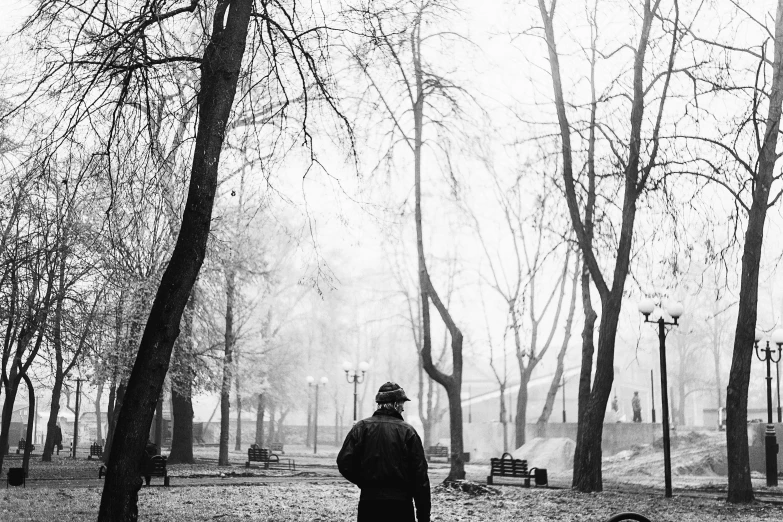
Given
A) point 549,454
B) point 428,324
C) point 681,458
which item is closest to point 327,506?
point 428,324

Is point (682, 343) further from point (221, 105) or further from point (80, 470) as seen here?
point (221, 105)

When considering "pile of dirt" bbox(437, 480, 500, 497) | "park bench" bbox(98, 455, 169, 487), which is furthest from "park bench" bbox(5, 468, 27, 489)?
"pile of dirt" bbox(437, 480, 500, 497)

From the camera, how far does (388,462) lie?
20.2ft

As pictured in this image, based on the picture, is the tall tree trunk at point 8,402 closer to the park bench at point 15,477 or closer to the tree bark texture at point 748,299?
the park bench at point 15,477

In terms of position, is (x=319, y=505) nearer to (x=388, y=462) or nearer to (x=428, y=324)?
(x=428, y=324)

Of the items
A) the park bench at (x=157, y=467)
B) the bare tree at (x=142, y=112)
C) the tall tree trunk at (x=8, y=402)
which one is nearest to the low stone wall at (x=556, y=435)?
the park bench at (x=157, y=467)

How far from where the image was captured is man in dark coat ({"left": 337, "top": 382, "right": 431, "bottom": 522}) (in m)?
6.16

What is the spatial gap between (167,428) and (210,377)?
21078 millimetres

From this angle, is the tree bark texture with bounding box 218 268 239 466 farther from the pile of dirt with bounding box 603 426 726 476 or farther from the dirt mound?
the dirt mound

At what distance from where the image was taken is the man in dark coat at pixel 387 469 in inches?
242

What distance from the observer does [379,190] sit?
21.2 meters

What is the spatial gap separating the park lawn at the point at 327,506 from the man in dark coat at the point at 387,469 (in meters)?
6.71

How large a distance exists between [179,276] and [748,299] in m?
10.9

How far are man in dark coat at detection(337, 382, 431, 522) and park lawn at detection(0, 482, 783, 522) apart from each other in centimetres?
671
